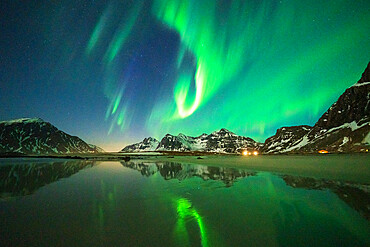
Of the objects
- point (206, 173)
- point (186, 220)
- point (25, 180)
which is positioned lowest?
point (186, 220)

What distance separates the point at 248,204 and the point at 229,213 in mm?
2112

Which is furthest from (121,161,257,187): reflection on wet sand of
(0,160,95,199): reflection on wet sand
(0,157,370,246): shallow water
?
(0,160,95,199): reflection on wet sand

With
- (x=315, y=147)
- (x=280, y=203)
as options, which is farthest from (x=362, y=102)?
(x=280, y=203)

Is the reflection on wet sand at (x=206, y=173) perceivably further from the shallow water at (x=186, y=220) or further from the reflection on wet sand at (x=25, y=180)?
the reflection on wet sand at (x=25, y=180)

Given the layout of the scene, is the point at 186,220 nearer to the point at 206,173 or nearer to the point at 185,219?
the point at 185,219

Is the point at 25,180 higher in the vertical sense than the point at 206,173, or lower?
lower

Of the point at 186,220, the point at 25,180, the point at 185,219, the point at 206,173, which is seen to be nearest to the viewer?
the point at 186,220

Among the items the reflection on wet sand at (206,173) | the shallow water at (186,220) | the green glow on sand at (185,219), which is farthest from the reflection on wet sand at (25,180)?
the green glow on sand at (185,219)

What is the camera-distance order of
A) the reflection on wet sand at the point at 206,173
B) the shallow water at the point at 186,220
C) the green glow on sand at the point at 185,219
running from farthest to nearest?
the reflection on wet sand at the point at 206,173, the green glow on sand at the point at 185,219, the shallow water at the point at 186,220

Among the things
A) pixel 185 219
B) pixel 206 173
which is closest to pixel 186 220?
pixel 185 219

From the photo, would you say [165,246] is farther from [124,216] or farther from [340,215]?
[340,215]

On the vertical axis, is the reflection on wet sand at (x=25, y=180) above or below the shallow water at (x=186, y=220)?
above

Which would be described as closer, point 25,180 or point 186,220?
point 186,220

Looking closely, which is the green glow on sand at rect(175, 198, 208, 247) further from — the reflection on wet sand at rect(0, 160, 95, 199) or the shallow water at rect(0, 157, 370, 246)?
the reflection on wet sand at rect(0, 160, 95, 199)
